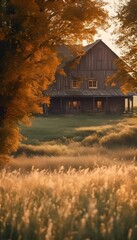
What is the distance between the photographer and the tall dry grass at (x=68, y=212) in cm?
564

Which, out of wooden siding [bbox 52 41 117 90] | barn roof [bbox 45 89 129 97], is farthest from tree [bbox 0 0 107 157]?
wooden siding [bbox 52 41 117 90]

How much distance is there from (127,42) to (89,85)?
107 ft

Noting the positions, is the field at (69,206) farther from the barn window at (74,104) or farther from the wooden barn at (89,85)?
the barn window at (74,104)

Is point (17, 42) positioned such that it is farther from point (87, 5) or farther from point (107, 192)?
point (107, 192)

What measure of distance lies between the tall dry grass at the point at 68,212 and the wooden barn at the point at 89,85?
46672mm

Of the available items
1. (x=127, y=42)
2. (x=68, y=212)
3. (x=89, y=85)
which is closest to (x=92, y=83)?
(x=89, y=85)

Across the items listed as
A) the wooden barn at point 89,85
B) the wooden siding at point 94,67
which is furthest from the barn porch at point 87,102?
the wooden siding at point 94,67

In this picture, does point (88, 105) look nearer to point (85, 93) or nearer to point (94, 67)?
point (85, 93)

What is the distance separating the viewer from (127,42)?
24031 mm

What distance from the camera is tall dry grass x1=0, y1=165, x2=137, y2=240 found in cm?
564

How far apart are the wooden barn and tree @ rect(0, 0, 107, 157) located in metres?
39.6

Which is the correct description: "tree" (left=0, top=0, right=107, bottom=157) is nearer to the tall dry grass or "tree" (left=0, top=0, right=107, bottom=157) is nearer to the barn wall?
the tall dry grass

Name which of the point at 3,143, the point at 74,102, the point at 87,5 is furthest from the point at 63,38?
the point at 74,102

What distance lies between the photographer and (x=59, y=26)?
48.0ft
